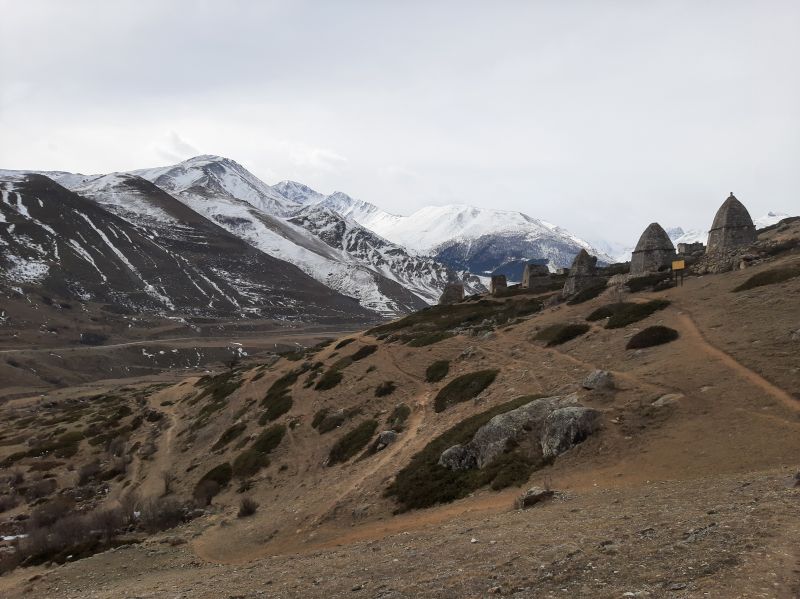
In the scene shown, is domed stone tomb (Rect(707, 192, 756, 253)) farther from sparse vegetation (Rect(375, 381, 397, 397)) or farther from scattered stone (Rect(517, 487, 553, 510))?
scattered stone (Rect(517, 487, 553, 510))

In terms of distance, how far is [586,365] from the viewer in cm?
3112

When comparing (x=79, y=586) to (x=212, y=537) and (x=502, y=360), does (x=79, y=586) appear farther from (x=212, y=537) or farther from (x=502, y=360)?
(x=502, y=360)

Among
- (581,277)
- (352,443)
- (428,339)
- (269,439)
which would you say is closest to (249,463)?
(269,439)

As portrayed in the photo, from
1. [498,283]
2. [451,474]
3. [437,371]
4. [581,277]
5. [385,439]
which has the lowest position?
[385,439]

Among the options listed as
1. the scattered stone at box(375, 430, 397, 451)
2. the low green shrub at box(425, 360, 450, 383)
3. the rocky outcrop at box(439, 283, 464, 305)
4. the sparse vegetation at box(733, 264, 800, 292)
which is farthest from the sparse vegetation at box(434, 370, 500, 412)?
the rocky outcrop at box(439, 283, 464, 305)

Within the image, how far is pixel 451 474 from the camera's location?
24.5m

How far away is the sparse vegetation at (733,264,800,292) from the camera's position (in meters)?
33.8

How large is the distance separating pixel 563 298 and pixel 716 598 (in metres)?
52.0

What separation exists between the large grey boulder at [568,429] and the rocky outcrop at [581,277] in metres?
37.6

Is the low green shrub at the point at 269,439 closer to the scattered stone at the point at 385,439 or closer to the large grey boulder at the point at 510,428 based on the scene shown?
the scattered stone at the point at 385,439

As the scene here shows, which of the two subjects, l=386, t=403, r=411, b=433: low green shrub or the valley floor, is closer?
the valley floor

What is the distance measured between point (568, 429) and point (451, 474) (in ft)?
18.5

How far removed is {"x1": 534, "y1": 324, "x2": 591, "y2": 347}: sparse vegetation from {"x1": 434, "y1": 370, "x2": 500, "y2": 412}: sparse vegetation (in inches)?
248

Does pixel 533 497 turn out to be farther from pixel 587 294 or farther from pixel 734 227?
pixel 734 227
